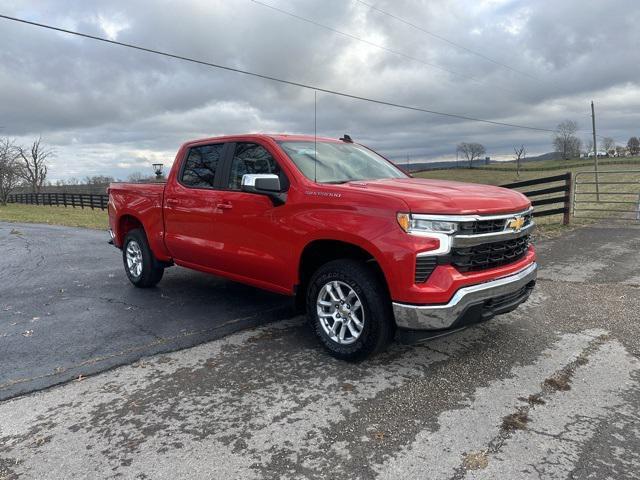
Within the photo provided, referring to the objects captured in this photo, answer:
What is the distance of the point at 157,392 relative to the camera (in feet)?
11.8

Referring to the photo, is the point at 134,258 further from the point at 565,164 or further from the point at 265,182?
the point at 565,164

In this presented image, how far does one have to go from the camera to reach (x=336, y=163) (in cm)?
490

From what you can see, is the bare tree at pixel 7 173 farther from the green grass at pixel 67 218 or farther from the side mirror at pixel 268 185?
the side mirror at pixel 268 185

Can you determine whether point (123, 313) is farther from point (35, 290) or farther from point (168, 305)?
point (35, 290)

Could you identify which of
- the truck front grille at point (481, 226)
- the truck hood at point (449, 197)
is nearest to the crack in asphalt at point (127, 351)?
the truck hood at point (449, 197)

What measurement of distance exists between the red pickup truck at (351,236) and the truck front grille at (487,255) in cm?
1

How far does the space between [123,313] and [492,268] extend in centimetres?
403

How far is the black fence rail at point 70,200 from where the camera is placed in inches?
1453

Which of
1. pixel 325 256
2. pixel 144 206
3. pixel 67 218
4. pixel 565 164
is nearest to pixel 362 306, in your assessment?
pixel 325 256

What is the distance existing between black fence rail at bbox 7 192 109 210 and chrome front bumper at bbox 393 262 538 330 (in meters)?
30.8

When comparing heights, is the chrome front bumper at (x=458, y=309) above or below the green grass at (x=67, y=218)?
below

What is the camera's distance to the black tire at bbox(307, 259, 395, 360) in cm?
376

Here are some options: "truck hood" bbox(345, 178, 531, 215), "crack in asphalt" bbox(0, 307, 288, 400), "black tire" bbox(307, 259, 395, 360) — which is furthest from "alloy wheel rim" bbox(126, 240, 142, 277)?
"truck hood" bbox(345, 178, 531, 215)

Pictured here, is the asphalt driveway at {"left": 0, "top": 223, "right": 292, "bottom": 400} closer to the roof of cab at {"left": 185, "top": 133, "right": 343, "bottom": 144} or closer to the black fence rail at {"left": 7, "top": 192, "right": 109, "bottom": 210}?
the roof of cab at {"left": 185, "top": 133, "right": 343, "bottom": 144}
